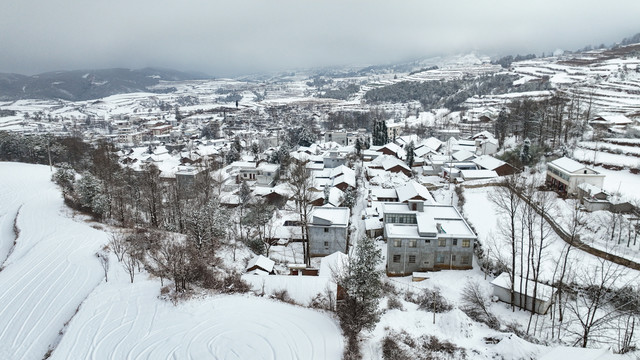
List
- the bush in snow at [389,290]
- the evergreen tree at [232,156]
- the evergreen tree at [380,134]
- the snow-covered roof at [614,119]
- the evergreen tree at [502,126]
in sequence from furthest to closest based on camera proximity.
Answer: the evergreen tree at [232,156]
the evergreen tree at [380,134]
the evergreen tree at [502,126]
the snow-covered roof at [614,119]
the bush in snow at [389,290]

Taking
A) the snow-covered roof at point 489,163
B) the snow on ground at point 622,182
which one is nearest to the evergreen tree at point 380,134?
Result: the snow-covered roof at point 489,163

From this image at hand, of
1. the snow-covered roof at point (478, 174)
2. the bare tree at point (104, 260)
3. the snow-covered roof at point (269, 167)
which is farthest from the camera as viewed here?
the snow-covered roof at point (269, 167)

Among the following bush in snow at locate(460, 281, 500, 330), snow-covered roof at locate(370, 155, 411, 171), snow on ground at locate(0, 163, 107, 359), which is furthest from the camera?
snow-covered roof at locate(370, 155, 411, 171)

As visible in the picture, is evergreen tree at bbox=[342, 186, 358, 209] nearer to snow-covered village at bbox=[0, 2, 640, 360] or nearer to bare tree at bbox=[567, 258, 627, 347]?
snow-covered village at bbox=[0, 2, 640, 360]

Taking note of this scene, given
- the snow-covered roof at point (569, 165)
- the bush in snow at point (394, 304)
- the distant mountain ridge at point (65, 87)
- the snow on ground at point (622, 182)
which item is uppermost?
the distant mountain ridge at point (65, 87)

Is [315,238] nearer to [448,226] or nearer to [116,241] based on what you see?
[448,226]

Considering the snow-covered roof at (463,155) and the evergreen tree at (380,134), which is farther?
the evergreen tree at (380,134)

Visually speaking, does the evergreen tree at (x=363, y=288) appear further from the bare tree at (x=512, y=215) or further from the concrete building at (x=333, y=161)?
the concrete building at (x=333, y=161)

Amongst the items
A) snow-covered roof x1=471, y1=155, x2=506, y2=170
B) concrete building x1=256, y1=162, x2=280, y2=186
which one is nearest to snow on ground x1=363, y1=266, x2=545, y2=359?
snow-covered roof x1=471, y1=155, x2=506, y2=170
